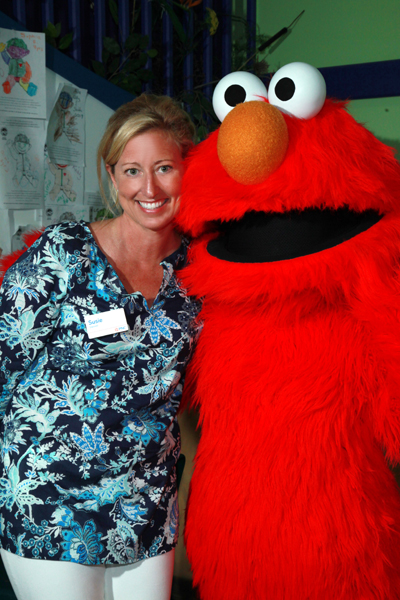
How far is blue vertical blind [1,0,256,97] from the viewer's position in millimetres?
1705

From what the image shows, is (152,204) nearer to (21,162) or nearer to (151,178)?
(151,178)

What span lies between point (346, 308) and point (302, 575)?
47 cm

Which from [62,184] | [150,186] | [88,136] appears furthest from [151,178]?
[88,136]

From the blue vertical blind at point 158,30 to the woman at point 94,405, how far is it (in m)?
0.84

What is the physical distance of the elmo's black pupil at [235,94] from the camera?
96cm

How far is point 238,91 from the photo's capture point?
964mm

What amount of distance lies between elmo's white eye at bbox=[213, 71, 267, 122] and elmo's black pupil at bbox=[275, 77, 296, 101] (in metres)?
0.05

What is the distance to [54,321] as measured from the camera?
1.09m

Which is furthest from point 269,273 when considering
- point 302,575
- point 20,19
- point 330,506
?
point 20,19

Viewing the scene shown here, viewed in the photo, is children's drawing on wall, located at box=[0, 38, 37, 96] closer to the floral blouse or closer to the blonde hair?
the blonde hair

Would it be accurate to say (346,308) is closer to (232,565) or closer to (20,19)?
(232,565)

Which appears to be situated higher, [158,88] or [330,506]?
[158,88]

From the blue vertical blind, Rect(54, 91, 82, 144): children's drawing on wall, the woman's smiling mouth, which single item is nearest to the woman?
the woman's smiling mouth

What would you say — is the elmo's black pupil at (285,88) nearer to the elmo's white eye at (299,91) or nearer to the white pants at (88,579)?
the elmo's white eye at (299,91)
